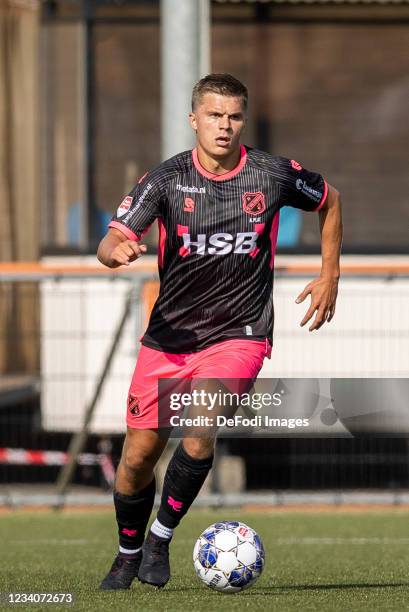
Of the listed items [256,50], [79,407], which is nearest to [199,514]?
[79,407]

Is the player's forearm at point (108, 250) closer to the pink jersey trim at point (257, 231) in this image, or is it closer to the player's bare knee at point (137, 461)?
the pink jersey trim at point (257, 231)

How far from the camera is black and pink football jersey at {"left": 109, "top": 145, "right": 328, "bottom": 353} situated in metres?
6.79

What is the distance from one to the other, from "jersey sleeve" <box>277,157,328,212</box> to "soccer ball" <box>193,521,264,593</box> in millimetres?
1478

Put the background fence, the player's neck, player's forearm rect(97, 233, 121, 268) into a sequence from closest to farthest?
player's forearm rect(97, 233, 121, 268) < the player's neck < the background fence

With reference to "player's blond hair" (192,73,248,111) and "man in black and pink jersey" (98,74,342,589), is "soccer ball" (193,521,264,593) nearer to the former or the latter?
"man in black and pink jersey" (98,74,342,589)

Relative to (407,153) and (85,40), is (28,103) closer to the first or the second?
(85,40)

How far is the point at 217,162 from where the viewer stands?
6855 mm

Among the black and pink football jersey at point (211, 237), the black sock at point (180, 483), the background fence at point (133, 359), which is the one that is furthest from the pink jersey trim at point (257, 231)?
the background fence at point (133, 359)

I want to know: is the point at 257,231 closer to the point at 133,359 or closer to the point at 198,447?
the point at 198,447

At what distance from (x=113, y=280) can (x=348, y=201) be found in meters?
2.97

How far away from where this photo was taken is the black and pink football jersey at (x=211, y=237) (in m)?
6.79

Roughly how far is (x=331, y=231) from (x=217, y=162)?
615 mm

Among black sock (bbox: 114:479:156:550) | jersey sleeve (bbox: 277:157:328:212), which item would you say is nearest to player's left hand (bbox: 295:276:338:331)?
jersey sleeve (bbox: 277:157:328:212)

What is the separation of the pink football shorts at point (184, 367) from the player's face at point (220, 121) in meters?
0.84
